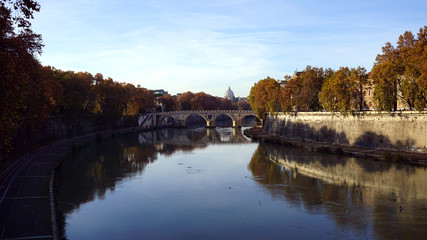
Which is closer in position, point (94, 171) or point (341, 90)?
point (94, 171)

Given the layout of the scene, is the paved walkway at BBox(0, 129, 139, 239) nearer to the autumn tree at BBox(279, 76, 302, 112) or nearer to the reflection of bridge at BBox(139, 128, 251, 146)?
the reflection of bridge at BBox(139, 128, 251, 146)

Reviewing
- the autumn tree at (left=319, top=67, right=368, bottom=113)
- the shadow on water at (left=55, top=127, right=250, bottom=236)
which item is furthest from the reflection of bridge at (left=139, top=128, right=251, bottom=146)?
the autumn tree at (left=319, top=67, right=368, bottom=113)

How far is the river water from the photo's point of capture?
55.8ft

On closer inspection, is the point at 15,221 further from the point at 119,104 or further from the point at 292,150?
the point at 119,104

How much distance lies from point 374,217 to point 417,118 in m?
20.9

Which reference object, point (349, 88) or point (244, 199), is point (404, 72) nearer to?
point (349, 88)

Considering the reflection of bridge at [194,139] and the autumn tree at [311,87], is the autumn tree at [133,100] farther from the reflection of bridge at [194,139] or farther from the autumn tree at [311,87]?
the autumn tree at [311,87]

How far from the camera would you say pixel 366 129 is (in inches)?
1594

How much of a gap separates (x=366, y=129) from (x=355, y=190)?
18.4m

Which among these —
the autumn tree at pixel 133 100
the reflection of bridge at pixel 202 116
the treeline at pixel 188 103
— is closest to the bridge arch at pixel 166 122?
the reflection of bridge at pixel 202 116

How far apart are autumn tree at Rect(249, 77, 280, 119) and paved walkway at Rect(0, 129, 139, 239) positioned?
43.9m

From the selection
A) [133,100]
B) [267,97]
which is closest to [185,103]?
[133,100]

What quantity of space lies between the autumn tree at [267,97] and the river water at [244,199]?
92.0ft

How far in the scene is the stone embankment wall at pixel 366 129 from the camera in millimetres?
34688
